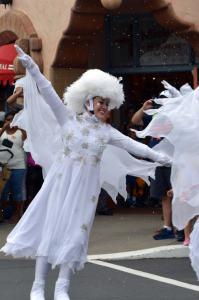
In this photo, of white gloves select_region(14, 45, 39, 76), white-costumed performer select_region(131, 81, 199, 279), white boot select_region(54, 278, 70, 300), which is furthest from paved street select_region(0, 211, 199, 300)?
white gloves select_region(14, 45, 39, 76)

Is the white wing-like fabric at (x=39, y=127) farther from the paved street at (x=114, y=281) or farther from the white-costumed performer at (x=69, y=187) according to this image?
the paved street at (x=114, y=281)

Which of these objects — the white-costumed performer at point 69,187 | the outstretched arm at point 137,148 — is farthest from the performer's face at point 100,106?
the outstretched arm at point 137,148

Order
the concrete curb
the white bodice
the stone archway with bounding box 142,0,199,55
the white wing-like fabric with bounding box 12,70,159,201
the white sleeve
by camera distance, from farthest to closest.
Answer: the stone archway with bounding box 142,0,199,55
the concrete curb
the white wing-like fabric with bounding box 12,70,159,201
the white bodice
the white sleeve

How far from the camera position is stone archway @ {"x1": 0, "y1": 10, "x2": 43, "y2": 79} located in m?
10.3

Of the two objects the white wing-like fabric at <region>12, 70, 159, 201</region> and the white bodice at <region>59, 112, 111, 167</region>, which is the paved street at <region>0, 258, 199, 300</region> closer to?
the white wing-like fabric at <region>12, 70, 159, 201</region>

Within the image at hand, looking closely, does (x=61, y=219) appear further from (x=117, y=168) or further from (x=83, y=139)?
(x=117, y=168)

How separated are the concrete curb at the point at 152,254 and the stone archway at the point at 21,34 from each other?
4.79m

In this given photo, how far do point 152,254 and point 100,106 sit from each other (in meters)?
2.49

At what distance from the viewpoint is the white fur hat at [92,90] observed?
478 centimetres

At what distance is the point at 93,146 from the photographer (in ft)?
15.8

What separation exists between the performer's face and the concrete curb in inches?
91.6

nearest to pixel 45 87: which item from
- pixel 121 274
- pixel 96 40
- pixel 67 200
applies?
pixel 67 200

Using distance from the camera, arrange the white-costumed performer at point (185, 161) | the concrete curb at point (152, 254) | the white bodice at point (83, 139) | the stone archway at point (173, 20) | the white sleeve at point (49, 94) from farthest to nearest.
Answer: the stone archway at point (173, 20), the concrete curb at point (152, 254), the white bodice at point (83, 139), the white sleeve at point (49, 94), the white-costumed performer at point (185, 161)

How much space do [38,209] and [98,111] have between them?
1011mm
